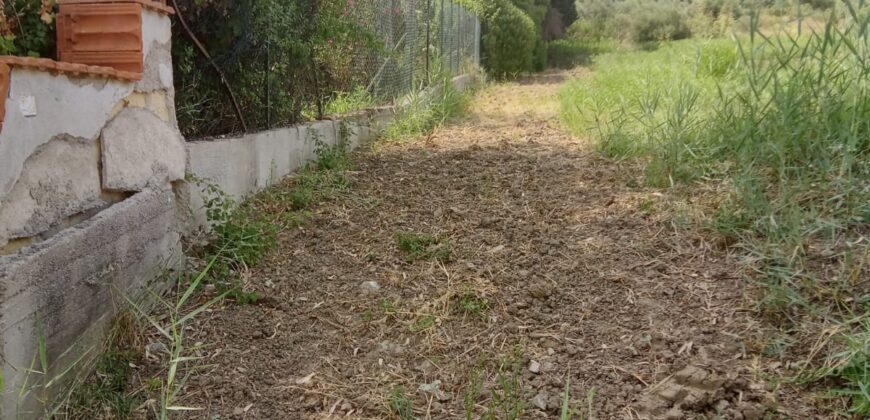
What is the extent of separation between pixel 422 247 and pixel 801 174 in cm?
158

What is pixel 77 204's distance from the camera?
6.71 ft

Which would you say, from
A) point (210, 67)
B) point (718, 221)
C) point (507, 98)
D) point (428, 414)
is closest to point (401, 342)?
point (428, 414)

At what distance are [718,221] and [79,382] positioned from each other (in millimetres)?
2325

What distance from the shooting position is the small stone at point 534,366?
2072mm

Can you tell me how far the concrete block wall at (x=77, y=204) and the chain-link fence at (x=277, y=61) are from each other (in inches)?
26.7

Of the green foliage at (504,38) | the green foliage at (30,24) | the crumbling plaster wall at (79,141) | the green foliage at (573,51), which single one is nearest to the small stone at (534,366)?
the crumbling plaster wall at (79,141)

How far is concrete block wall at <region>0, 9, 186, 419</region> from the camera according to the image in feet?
5.48

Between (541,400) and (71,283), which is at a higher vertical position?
(71,283)

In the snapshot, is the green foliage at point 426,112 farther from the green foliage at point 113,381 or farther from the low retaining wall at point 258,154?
the green foliage at point 113,381

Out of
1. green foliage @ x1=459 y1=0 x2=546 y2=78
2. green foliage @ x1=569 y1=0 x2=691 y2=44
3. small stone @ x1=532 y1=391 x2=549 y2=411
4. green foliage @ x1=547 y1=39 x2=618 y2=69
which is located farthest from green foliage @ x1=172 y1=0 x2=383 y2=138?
green foliage @ x1=569 y1=0 x2=691 y2=44

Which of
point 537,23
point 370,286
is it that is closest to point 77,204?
point 370,286

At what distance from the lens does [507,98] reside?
932 centimetres

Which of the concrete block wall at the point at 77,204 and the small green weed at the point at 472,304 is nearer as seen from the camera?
the concrete block wall at the point at 77,204

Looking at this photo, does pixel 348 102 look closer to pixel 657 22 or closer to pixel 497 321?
pixel 497 321
